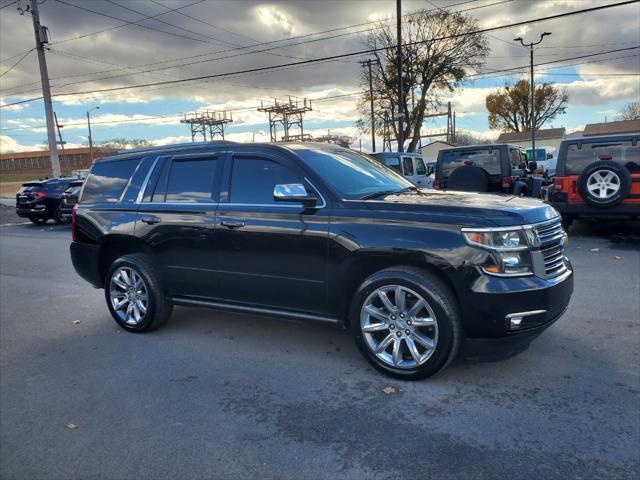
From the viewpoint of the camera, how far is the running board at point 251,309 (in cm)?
412

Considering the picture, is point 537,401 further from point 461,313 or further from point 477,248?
point 477,248

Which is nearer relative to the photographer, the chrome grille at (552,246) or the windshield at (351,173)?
the chrome grille at (552,246)

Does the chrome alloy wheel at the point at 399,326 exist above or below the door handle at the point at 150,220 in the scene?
below

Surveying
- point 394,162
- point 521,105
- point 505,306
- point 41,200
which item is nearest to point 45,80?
point 41,200

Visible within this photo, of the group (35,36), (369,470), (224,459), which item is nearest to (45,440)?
(224,459)

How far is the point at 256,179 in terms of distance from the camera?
440cm

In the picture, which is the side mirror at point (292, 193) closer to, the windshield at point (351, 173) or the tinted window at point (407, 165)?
the windshield at point (351, 173)

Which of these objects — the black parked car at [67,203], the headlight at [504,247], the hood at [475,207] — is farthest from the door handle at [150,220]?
the black parked car at [67,203]

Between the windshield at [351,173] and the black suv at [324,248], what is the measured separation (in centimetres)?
2

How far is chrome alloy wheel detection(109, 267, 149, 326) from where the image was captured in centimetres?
509

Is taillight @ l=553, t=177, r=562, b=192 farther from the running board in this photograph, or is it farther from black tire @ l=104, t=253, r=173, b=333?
black tire @ l=104, t=253, r=173, b=333

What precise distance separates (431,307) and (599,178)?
6885 mm

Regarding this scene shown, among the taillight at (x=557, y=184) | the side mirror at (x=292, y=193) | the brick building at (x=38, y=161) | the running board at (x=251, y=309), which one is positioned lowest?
the running board at (x=251, y=309)

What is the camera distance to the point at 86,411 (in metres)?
3.52
